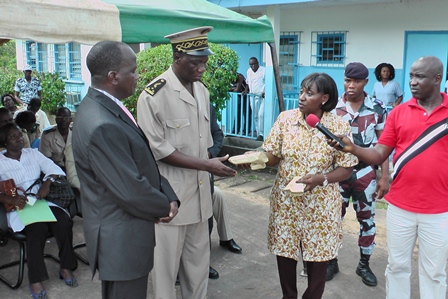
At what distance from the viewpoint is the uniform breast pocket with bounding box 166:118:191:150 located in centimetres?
297

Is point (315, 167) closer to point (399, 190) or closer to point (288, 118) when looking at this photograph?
point (288, 118)

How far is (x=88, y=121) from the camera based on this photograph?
86.0 inches

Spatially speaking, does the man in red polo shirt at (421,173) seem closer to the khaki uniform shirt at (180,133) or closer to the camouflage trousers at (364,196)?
the camouflage trousers at (364,196)

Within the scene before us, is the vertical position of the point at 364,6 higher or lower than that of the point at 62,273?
higher

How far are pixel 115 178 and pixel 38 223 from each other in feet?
6.84

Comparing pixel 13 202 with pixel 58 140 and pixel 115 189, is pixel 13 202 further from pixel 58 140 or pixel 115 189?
pixel 115 189

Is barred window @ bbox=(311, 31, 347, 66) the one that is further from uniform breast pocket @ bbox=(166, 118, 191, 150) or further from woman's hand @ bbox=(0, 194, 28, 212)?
woman's hand @ bbox=(0, 194, 28, 212)

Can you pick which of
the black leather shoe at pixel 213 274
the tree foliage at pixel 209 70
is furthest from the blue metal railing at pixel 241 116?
the black leather shoe at pixel 213 274

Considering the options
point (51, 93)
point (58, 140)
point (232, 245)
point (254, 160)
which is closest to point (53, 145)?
point (58, 140)

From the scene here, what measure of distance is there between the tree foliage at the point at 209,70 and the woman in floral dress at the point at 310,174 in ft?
16.5

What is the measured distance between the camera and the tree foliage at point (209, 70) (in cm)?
797

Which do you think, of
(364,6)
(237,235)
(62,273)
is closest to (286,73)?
(364,6)

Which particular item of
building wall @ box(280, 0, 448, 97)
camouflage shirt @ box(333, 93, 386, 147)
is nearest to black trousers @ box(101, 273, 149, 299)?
camouflage shirt @ box(333, 93, 386, 147)

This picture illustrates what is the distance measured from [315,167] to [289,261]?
700 millimetres
